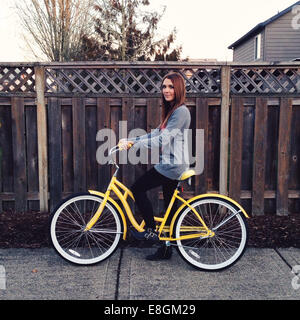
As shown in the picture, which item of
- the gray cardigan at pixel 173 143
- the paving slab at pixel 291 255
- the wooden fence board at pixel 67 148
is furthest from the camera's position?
the wooden fence board at pixel 67 148

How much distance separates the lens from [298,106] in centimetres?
520

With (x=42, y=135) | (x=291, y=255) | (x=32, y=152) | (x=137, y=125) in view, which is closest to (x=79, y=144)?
(x=42, y=135)

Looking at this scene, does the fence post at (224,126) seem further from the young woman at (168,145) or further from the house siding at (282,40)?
the house siding at (282,40)

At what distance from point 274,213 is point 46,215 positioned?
3124 mm

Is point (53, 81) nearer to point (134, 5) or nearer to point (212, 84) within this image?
point (212, 84)

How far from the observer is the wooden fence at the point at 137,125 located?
5074mm

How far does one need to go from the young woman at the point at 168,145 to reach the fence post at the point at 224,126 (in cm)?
153

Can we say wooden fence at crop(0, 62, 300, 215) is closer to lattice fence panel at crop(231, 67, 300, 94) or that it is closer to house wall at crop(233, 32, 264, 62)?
lattice fence panel at crop(231, 67, 300, 94)

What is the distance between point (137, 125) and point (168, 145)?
1.52 m

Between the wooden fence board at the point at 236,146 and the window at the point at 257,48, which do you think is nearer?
the wooden fence board at the point at 236,146

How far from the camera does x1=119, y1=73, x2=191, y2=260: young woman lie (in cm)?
358

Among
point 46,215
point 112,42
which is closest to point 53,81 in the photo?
point 46,215

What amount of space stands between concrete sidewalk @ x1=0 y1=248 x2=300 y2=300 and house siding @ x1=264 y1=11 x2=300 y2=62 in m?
19.7

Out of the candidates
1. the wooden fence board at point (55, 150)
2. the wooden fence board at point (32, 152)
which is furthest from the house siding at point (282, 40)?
the wooden fence board at point (32, 152)
